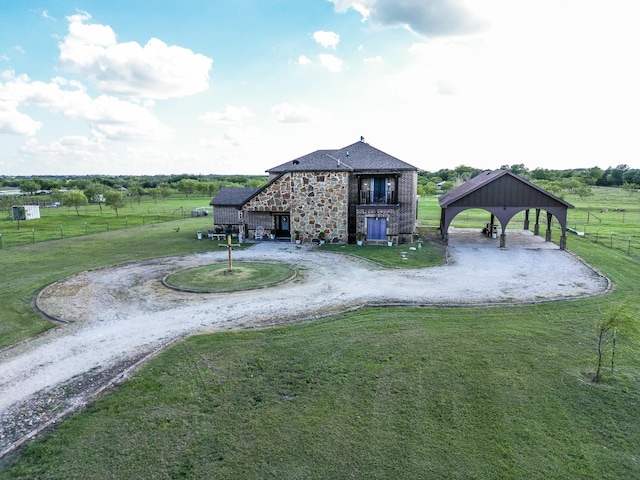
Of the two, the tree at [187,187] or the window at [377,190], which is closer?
the window at [377,190]

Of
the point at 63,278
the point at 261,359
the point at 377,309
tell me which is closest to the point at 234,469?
the point at 261,359

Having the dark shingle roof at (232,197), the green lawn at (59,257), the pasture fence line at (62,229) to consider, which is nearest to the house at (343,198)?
the dark shingle roof at (232,197)

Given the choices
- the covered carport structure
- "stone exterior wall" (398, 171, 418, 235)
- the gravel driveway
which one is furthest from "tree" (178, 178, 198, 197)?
the covered carport structure

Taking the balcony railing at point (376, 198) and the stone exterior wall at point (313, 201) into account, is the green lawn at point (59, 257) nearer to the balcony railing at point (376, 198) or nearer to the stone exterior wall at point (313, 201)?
the stone exterior wall at point (313, 201)

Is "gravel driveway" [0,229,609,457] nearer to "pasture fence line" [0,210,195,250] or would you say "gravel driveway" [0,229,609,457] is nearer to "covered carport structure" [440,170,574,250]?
"covered carport structure" [440,170,574,250]

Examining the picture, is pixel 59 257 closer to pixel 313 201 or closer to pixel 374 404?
pixel 313 201

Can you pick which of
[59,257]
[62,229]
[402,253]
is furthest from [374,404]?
[62,229]

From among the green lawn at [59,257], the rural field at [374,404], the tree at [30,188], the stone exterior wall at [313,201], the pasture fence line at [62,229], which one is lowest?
the rural field at [374,404]

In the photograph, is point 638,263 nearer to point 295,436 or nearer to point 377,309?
point 377,309
